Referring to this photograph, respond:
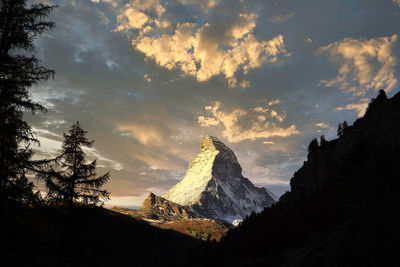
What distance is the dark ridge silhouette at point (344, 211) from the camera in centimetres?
1297

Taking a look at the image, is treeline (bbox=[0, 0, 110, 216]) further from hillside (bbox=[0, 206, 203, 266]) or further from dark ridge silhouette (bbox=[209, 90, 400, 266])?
dark ridge silhouette (bbox=[209, 90, 400, 266])

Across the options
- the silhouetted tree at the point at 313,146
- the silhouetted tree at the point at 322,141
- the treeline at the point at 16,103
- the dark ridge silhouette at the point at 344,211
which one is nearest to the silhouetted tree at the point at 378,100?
the dark ridge silhouette at the point at 344,211

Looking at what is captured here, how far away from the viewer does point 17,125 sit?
11.8m

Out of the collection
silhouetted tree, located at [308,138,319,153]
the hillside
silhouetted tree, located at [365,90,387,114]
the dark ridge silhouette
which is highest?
silhouetted tree, located at [365,90,387,114]

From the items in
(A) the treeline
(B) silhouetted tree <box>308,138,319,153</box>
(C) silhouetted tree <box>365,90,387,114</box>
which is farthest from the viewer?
(B) silhouetted tree <box>308,138,319,153</box>

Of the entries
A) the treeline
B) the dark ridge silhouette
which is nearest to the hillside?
the treeline

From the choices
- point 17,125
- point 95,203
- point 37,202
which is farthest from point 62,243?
point 17,125

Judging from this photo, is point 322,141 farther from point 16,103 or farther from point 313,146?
point 16,103

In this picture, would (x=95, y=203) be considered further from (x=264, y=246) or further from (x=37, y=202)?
(x=264, y=246)

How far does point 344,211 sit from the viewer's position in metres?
29.8

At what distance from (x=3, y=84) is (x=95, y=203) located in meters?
14.0

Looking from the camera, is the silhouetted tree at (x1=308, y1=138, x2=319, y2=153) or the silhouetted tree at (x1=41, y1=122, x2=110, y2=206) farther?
the silhouetted tree at (x1=308, y1=138, x2=319, y2=153)

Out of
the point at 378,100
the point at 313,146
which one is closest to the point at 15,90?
the point at 378,100

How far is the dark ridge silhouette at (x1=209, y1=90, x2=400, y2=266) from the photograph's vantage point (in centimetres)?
1297
